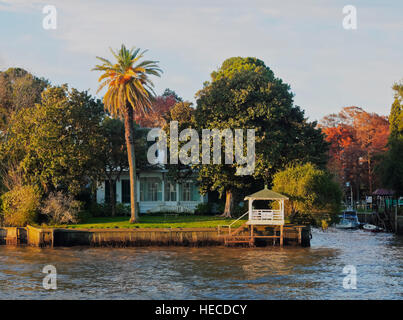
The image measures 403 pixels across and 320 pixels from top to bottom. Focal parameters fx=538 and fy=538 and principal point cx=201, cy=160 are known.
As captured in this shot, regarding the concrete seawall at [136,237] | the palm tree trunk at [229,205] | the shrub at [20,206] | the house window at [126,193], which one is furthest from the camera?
the house window at [126,193]

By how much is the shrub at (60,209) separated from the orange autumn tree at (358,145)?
1704 inches

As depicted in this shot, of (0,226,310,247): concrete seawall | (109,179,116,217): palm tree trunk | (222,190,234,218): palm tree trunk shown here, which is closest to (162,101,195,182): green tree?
(222,190,234,218): palm tree trunk

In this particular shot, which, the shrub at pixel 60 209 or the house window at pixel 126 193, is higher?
the house window at pixel 126 193

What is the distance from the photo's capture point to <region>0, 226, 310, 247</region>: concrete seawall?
4384 cm

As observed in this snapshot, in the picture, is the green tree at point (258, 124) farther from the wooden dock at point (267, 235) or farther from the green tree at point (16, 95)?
the green tree at point (16, 95)

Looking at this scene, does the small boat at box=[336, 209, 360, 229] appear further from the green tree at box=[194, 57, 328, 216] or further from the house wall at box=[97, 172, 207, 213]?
the house wall at box=[97, 172, 207, 213]

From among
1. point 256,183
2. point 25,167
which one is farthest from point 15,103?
point 256,183

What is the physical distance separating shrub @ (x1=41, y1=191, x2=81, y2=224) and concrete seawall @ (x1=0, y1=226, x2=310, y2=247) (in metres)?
3.86

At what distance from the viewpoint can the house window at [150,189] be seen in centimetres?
6056

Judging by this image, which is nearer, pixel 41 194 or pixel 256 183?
pixel 41 194

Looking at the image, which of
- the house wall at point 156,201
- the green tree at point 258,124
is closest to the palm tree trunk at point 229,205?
the green tree at point 258,124
